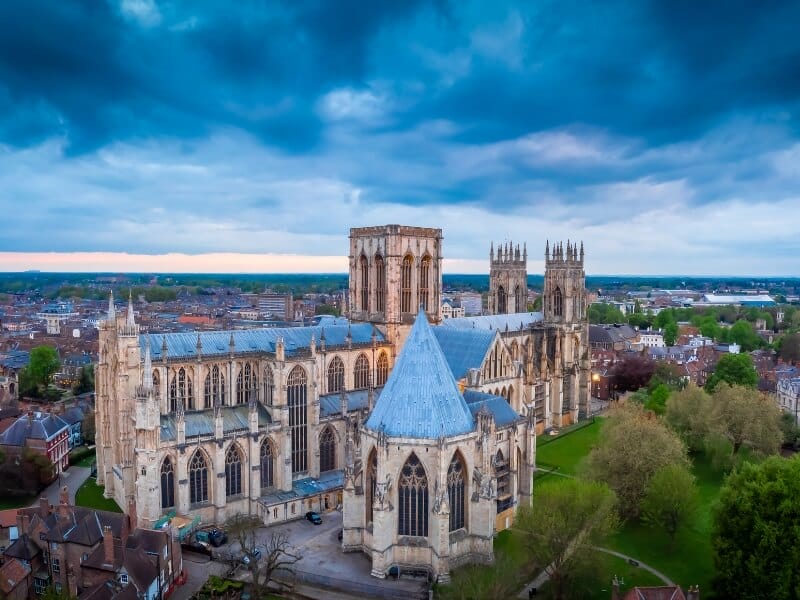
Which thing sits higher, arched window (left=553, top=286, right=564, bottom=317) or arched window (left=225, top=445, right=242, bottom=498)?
arched window (left=553, top=286, right=564, bottom=317)

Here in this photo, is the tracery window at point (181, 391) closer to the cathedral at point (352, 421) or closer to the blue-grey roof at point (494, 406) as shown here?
the cathedral at point (352, 421)

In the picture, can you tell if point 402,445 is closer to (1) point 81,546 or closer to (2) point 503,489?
(2) point 503,489

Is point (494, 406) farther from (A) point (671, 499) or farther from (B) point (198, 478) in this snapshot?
(B) point (198, 478)

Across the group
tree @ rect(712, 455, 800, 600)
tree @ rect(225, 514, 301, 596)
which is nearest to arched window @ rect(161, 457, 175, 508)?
tree @ rect(225, 514, 301, 596)

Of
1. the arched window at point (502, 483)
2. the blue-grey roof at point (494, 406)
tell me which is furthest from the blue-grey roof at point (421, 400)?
the arched window at point (502, 483)

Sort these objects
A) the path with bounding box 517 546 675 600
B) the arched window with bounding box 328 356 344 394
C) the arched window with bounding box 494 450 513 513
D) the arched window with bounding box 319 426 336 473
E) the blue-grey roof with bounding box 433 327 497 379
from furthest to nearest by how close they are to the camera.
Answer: the blue-grey roof with bounding box 433 327 497 379
the arched window with bounding box 328 356 344 394
the arched window with bounding box 319 426 336 473
the arched window with bounding box 494 450 513 513
the path with bounding box 517 546 675 600

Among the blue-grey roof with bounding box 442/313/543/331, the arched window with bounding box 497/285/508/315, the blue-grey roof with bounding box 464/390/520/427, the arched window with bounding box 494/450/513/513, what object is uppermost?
the arched window with bounding box 497/285/508/315

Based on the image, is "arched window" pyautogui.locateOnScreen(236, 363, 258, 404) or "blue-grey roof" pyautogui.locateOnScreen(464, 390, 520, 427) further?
"arched window" pyautogui.locateOnScreen(236, 363, 258, 404)

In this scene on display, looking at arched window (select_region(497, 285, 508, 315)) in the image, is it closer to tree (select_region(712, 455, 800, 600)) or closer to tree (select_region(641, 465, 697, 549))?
tree (select_region(641, 465, 697, 549))

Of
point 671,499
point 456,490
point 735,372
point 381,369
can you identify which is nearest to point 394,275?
point 381,369

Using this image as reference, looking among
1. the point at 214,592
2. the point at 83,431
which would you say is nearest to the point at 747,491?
the point at 214,592
